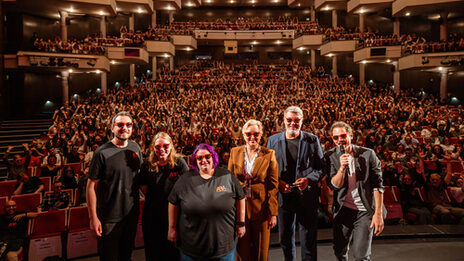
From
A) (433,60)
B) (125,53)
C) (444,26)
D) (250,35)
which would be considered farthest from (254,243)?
(250,35)

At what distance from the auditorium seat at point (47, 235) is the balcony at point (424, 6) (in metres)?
20.4

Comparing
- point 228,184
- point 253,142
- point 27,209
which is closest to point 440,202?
point 253,142

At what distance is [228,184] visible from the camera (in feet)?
7.54

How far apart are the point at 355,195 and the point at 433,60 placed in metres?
18.2

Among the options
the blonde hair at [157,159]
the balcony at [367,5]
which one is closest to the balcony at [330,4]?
the balcony at [367,5]

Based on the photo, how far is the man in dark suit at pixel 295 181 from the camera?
112 inches

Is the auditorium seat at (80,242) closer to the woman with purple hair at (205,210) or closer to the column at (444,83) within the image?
the woman with purple hair at (205,210)

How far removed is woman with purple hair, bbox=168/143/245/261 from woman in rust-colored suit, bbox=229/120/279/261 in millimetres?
311

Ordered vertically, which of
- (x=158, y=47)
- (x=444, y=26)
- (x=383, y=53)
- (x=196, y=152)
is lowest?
(x=196, y=152)

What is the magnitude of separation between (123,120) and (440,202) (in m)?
5.19

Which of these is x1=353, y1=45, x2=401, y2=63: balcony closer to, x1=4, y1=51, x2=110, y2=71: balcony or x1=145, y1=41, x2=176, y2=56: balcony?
x1=145, y1=41, x2=176, y2=56: balcony

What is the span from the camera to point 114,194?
2.59 m

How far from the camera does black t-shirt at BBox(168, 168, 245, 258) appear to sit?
86.5 inches

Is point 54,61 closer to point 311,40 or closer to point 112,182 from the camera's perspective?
point 112,182
